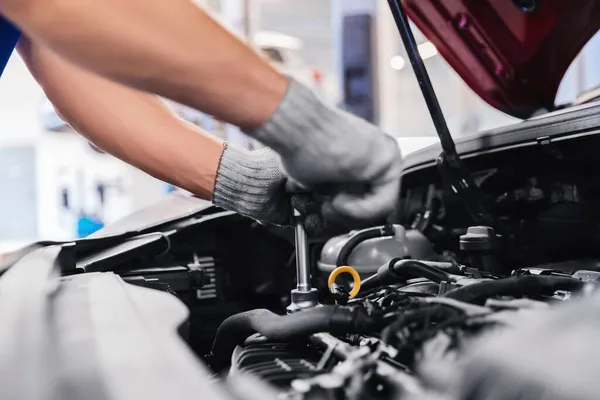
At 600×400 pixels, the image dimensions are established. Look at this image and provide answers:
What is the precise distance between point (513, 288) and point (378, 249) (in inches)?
24.4

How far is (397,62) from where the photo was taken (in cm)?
495

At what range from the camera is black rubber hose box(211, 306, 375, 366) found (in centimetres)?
76

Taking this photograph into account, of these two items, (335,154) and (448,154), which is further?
(448,154)

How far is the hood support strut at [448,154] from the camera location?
1318 millimetres

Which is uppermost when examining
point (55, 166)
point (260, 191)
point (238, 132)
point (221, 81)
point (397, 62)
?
point (397, 62)

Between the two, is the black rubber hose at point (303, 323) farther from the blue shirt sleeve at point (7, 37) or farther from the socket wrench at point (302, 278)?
the blue shirt sleeve at point (7, 37)

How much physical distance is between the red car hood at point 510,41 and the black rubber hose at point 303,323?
816mm

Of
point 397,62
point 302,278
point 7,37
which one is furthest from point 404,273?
point 397,62

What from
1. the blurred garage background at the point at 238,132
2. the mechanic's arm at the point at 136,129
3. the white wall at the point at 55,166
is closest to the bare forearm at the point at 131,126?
the mechanic's arm at the point at 136,129

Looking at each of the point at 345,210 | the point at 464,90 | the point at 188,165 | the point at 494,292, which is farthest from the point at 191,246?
the point at 464,90

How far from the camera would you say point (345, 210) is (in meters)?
0.84

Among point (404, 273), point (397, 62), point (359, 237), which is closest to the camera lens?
point (404, 273)

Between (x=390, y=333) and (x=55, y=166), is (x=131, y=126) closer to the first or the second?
(x=390, y=333)

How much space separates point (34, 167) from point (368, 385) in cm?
868
